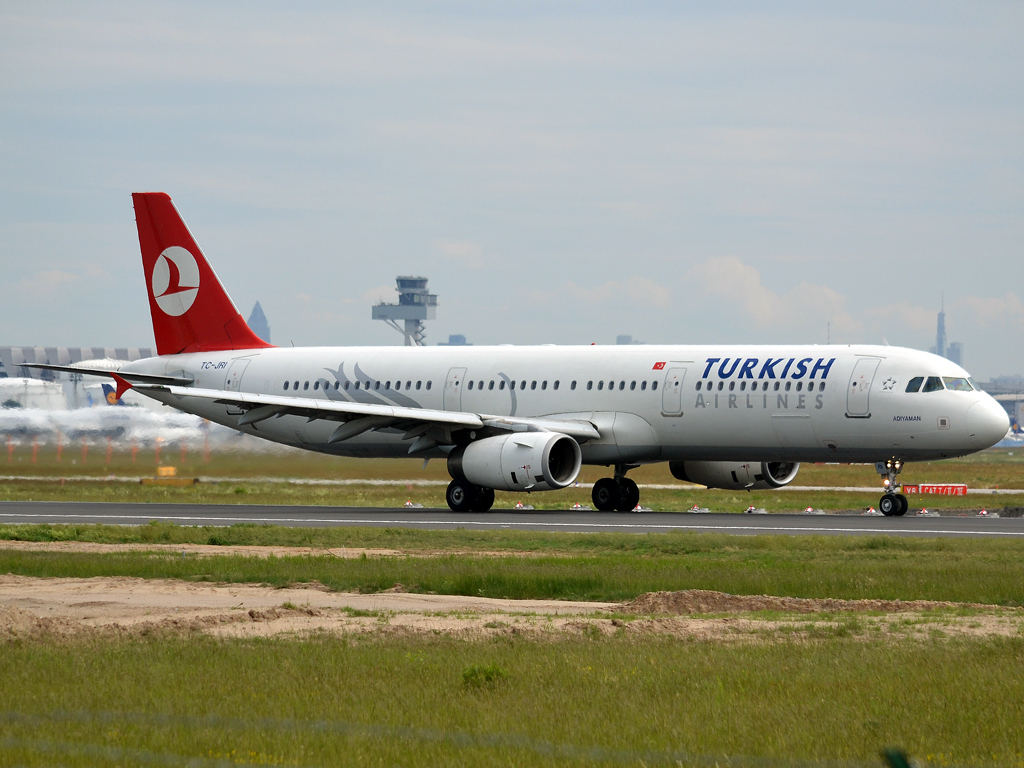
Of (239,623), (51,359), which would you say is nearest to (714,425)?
(239,623)

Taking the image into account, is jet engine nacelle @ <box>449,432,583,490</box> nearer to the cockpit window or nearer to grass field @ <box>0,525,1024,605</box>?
grass field @ <box>0,525,1024,605</box>

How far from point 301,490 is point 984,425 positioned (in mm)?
24288

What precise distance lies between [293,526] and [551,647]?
17.4 meters

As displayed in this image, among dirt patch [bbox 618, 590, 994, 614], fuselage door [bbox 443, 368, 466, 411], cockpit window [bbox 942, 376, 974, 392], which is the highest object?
fuselage door [bbox 443, 368, 466, 411]

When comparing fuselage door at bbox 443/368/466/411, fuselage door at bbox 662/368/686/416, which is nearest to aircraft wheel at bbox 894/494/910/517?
fuselage door at bbox 662/368/686/416

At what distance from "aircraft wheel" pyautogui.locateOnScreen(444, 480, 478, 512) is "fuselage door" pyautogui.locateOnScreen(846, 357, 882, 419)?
980cm

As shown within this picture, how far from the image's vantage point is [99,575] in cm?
2012

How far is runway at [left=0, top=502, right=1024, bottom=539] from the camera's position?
2873cm

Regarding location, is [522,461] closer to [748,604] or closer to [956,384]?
[956,384]

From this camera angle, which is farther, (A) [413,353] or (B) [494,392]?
(A) [413,353]

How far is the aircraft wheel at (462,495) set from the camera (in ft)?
117

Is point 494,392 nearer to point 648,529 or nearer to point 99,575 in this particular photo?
point 648,529

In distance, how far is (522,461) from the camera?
33.3 m

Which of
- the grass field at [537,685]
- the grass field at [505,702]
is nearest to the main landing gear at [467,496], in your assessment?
the grass field at [537,685]
